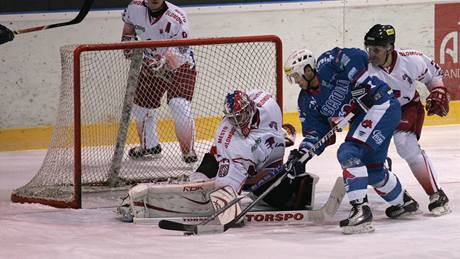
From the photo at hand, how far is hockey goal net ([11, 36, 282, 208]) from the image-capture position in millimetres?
6480

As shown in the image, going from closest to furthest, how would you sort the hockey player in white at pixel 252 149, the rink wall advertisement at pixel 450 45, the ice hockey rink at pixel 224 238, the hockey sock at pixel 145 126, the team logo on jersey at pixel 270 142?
the ice hockey rink at pixel 224 238, the hockey player in white at pixel 252 149, the team logo on jersey at pixel 270 142, the hockey sock at pixel 145 126, the rink wall advertisement at pixel 450 45

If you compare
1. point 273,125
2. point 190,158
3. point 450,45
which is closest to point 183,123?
point 190,158

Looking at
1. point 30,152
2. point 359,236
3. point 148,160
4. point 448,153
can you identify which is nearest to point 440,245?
point 359,236

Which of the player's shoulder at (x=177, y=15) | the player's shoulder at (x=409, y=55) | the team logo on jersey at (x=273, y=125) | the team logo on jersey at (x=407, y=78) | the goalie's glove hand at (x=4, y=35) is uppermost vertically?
the player's shoulder at (x=177, y=15)

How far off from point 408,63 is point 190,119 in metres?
1.46

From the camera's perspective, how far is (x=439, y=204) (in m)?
5.98

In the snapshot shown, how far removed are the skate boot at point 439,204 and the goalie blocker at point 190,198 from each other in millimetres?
527

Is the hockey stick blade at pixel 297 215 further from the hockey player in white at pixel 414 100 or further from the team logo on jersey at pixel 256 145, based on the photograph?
the hockey player in white at pixel 414 100

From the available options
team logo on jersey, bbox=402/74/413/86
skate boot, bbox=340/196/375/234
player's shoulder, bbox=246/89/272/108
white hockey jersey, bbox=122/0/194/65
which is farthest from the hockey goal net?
skate boot, bbox=340/196/375/234

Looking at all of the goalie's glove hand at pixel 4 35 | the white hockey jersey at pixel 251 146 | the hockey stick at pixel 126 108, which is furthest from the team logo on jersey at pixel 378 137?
the goalie's glove hand at pixel 4 35

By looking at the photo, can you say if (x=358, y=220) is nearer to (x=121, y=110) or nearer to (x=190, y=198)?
(x=190, y=198)

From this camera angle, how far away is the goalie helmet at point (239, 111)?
19.2ft

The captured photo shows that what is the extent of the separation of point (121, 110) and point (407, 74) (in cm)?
158

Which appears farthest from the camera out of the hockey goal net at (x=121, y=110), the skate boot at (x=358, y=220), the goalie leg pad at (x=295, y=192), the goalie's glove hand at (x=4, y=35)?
the goalie's glove hand at (x=4, y=35)
